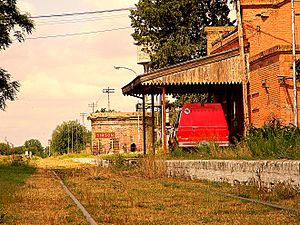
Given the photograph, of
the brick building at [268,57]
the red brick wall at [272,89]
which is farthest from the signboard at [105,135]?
the red brick wall at [272,89]

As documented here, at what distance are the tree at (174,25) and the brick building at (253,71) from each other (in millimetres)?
18086

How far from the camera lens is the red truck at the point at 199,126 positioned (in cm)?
2539

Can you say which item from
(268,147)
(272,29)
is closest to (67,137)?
(272,29)

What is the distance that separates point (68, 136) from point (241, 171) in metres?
128

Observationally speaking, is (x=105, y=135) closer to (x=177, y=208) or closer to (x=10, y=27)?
(x=10, y=27)

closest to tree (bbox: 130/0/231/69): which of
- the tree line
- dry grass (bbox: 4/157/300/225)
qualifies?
dry grass (bbox: 4/157/300/225)

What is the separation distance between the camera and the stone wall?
10.7 metres

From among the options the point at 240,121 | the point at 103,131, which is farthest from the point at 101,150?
the point at 240,121

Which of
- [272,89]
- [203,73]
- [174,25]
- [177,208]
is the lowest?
[177,208]

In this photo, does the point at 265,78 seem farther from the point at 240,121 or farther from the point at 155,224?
the point at 155,224

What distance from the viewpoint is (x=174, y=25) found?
165ft

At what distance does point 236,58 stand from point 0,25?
16.2 m

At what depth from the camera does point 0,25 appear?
122 ft

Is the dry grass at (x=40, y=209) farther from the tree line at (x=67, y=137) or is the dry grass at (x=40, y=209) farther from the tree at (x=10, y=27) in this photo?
the tree line at (x=67, y=137)
